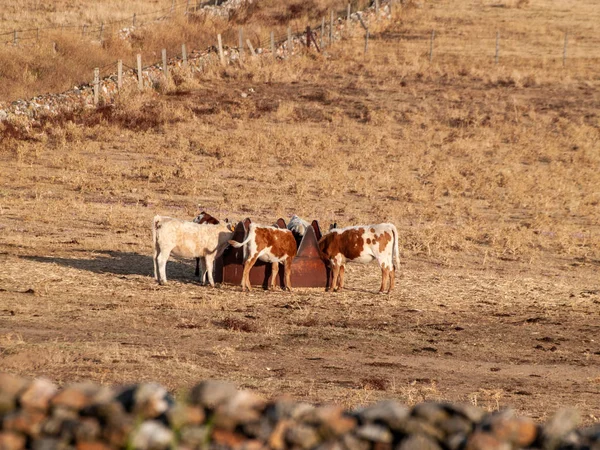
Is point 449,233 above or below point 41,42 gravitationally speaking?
below

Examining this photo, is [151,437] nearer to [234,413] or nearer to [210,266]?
[234,413]

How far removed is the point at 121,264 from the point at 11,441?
1368cm

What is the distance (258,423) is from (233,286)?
→ 41.2ft

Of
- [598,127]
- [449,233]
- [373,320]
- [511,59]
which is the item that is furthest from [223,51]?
[373,320]

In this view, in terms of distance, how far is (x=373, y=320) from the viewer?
51.0ft

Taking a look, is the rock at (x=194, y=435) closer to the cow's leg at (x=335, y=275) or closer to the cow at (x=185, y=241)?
the cow at (x=185, y=241)

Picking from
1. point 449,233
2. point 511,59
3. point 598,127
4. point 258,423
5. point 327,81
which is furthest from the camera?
point 511,59

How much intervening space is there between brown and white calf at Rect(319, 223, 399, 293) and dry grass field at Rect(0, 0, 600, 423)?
21.1 inches

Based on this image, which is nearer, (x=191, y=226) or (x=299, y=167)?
(x=191, y=226)

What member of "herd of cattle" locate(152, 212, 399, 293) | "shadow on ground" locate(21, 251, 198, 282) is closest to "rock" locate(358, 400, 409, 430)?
"herd of cattle" locate(152, 212, 399, 293)

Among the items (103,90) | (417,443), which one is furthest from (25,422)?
(103,90)

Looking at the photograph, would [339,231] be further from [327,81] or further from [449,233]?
[327,81]

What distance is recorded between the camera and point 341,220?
81.3 feet

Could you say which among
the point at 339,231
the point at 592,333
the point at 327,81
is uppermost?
the point at 327,81
